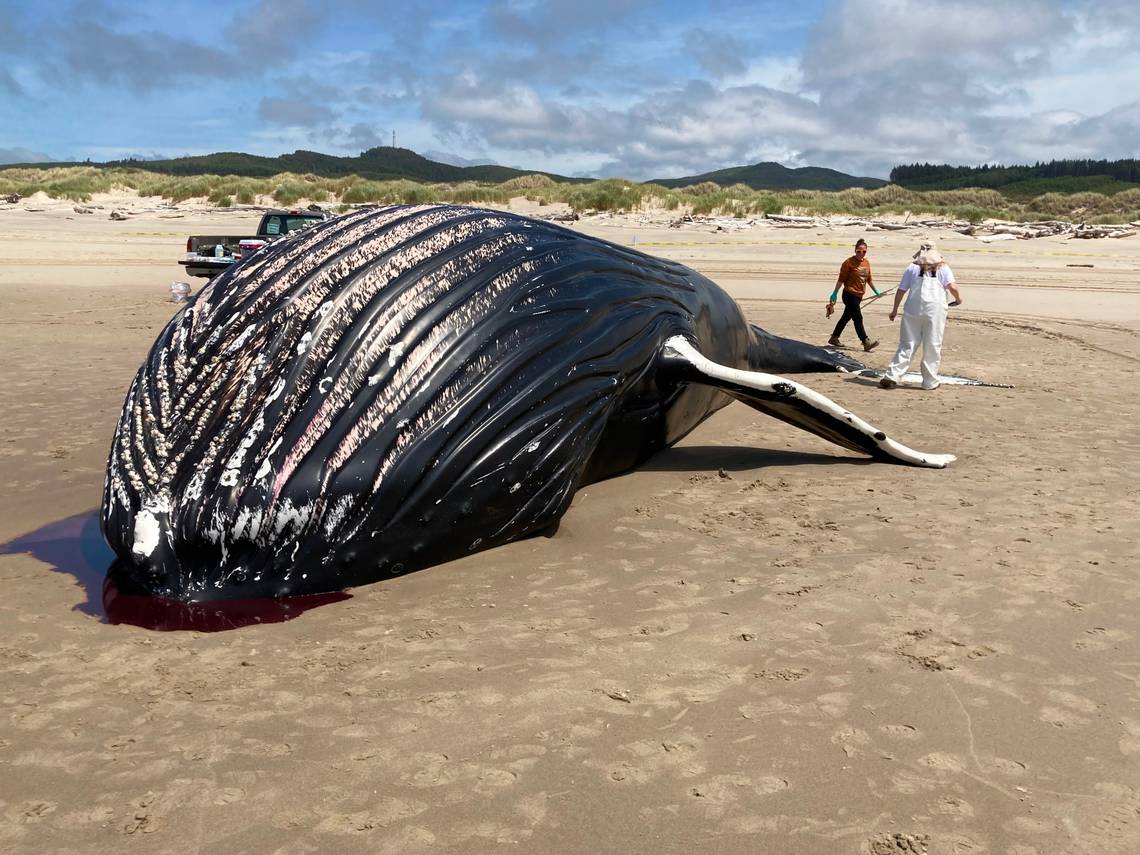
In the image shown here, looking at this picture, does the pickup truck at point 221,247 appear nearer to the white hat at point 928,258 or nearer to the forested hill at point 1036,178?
the white hat at point 928,258

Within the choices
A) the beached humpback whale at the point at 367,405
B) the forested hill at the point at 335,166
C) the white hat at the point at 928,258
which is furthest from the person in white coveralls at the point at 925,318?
the forested hill at the point at 335,166

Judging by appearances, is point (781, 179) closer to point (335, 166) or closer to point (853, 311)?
point (335, 166)

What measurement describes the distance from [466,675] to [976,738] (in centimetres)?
174

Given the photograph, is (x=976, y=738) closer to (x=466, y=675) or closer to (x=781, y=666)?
(x=781, y=666)

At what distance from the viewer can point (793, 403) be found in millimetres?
6180

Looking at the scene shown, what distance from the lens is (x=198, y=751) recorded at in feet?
10.6

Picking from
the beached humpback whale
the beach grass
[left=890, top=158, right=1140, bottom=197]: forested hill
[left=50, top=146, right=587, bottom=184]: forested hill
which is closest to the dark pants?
the beached humpback whale

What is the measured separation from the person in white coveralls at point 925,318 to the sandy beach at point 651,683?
3.24 m

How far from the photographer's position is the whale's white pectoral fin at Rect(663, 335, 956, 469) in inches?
232

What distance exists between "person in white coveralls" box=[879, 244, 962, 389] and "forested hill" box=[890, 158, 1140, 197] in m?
57.4

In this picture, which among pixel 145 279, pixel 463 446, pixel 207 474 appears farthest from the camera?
pixel 145 279

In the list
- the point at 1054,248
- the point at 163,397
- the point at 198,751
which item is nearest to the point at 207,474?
the point at 163,397

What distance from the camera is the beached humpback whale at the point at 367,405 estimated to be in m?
4.18

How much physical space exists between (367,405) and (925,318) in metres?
7.50
